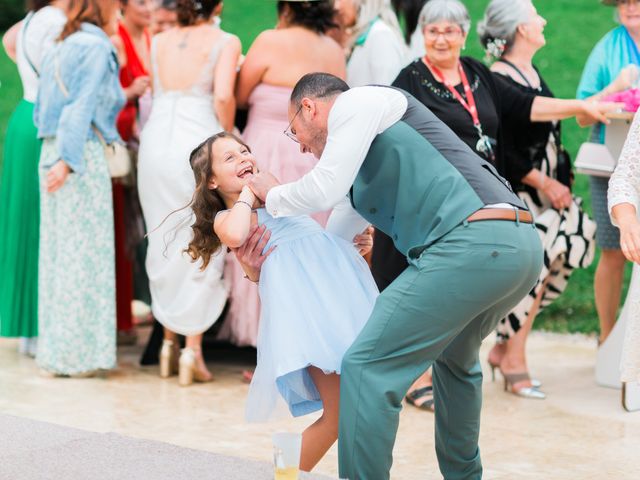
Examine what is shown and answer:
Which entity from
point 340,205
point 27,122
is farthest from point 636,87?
point 27,122

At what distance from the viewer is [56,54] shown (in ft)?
20.2

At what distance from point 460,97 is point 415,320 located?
2.21m

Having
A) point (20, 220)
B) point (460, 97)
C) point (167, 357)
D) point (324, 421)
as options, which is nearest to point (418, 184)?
point (324, 421)

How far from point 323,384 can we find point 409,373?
17.5 inches

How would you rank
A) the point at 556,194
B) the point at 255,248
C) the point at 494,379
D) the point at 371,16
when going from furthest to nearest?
the point at 371,16 → the point at 494,379 → the point at 556,194 → the point at 255,248

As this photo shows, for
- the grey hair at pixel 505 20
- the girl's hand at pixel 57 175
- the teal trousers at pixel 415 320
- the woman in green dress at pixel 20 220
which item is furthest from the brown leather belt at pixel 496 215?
the woman in green dress at pixel 20 220

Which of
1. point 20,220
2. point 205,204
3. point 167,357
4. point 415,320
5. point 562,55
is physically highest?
point 205,204

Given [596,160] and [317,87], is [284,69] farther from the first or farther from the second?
[317,87]

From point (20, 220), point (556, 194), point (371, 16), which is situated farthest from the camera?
point (20, 220)

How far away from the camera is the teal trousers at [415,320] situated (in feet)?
11.8

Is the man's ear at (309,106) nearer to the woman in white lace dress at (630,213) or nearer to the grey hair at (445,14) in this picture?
the woman in white lace dress at (630,213)

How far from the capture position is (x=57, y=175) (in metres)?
6.18

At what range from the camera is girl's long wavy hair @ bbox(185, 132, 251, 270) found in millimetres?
4233

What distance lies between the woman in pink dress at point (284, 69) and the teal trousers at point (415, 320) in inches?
97.5
